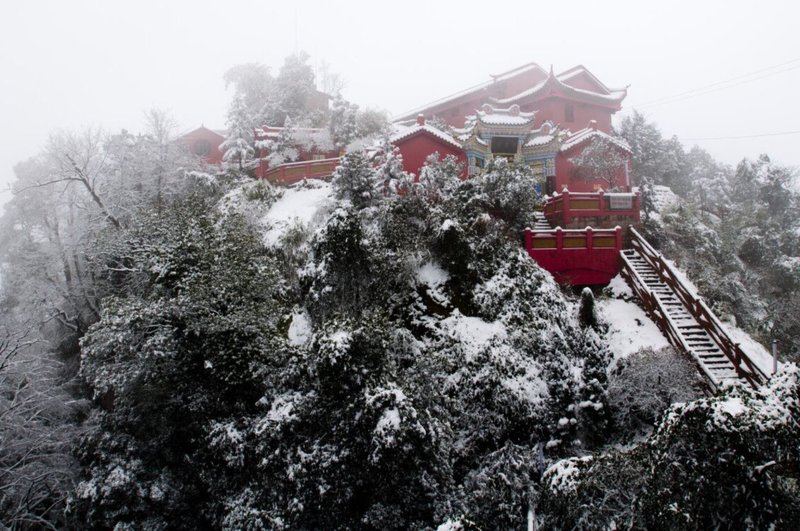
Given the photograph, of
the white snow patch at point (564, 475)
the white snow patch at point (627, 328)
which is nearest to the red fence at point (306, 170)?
the white snow patch at point (627, 328)

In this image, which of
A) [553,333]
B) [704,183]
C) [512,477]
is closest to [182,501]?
[512,477]

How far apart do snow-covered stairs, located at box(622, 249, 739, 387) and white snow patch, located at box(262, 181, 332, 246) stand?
1097 cm

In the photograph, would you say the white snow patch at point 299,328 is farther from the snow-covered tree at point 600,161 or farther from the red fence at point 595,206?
the snow-covered tree at point 600,161

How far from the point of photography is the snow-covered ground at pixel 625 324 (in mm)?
13375

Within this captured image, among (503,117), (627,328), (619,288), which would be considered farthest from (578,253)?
(503,117)

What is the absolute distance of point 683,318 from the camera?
1391 centimetres

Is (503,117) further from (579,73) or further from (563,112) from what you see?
(579,73)

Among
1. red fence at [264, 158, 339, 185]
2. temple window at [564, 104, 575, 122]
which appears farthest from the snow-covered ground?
temple window at [564, 104, 575, 122]

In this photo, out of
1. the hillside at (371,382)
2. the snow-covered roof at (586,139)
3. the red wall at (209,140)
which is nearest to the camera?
the hillside at (371,382)

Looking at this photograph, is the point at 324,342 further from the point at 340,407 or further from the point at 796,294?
the point at 796,294

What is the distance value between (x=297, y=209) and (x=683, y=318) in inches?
546

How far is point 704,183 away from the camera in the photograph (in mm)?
30797

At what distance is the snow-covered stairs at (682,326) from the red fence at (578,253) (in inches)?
24.7

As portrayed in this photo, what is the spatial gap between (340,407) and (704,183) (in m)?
31.3
